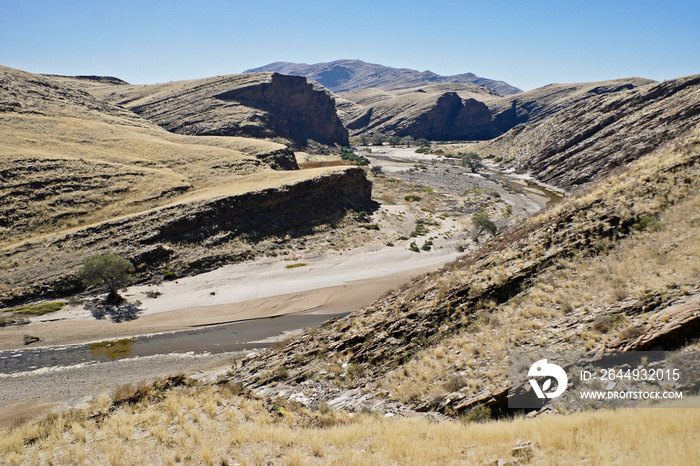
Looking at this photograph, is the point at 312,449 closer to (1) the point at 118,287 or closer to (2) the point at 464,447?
(2) the point at 464,447

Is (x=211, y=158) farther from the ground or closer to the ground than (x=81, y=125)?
closer to the ground

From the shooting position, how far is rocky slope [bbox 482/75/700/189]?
6131cm

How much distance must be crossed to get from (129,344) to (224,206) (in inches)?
754

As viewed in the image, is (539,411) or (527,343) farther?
(527,343)

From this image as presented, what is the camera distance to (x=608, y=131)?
247 feet

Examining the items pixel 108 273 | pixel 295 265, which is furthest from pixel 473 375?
pixel 108 273

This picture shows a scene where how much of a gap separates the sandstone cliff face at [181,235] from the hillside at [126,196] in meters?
0.09

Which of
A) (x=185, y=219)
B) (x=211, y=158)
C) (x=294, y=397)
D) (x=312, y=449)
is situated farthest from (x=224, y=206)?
(x=312, y=449)

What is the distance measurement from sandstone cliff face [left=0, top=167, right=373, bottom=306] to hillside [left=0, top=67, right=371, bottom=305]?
9 centimetres

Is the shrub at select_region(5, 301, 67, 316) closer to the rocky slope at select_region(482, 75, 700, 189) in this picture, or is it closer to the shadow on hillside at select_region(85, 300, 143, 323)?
Answer: the shadow on hillside at select_region(85, 300, 143, 323)

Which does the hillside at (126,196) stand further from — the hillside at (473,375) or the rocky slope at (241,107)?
the rocky slope at (241,107)

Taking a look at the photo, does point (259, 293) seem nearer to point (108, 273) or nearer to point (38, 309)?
point (108, 273)

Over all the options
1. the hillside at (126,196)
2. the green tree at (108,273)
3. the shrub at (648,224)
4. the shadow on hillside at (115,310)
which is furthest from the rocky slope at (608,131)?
the green tree at (108,273)

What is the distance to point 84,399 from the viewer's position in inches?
723
